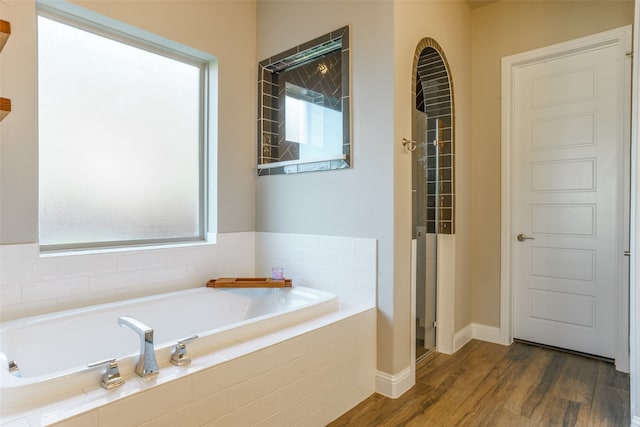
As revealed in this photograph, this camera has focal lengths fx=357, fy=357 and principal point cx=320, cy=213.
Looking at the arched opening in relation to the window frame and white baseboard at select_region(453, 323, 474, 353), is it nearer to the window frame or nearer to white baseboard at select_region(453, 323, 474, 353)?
white baseboard at select_region(453, 323, 474, 353)

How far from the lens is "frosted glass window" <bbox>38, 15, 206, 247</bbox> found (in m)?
2.08

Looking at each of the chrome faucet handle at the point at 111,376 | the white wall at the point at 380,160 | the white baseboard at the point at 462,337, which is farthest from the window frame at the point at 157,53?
the white baseboard at the point at 462,337

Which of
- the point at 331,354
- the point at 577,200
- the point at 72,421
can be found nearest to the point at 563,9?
the point at 577,200

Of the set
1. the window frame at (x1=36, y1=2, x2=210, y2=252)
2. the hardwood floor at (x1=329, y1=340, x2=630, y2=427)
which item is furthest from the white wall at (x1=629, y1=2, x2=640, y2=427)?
the window frame at (x1=36, y1=2, x2=210, y2=252)

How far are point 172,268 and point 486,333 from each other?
264cm

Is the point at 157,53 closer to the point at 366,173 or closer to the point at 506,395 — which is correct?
the point at 366,173

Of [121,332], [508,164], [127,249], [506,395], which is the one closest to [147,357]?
[121,332]

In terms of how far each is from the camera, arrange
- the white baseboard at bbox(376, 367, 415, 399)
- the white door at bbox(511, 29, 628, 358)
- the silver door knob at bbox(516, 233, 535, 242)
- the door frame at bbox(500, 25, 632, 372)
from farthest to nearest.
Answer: the silver door knob at bbox(516, 233, 535, 242), the door frame at bbox(500, 25, 632, 372), the white door at bbox(511, 29, 628, 358), the white baseboard at bbox(376, 367, 415, 399)

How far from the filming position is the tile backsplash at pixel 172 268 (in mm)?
1864

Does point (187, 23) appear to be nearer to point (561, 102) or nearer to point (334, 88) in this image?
point (334, 88)

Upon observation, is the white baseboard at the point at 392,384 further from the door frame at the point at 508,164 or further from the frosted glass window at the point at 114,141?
the frosted glass window at the point at 114,141

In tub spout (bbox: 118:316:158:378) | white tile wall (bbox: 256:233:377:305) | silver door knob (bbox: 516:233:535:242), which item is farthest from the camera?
silver door knob (bbox: 516:233:535:242)

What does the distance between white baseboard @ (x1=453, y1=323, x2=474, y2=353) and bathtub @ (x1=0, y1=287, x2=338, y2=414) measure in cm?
134

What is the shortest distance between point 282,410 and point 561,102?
299cm
